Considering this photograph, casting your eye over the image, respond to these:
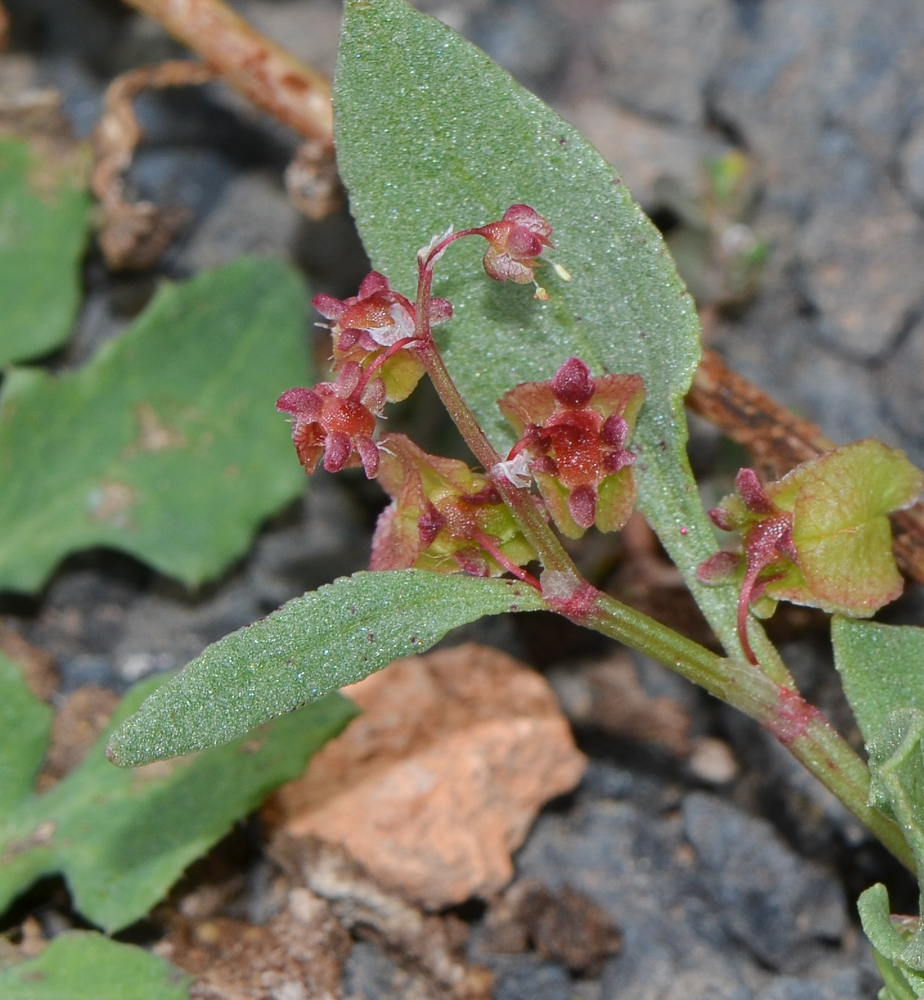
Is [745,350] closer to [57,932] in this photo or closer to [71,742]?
[71,742]

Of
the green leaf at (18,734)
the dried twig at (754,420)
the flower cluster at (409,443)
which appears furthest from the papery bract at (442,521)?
the green leaf at (18,734)

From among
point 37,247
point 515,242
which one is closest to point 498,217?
point 515,242

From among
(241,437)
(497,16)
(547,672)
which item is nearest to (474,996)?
(547,672)

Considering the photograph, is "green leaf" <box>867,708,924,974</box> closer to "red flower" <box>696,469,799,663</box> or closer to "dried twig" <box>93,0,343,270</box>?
"red flower" <box>696,469,799,663</box>

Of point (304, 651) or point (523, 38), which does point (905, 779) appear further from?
point (523, 38)

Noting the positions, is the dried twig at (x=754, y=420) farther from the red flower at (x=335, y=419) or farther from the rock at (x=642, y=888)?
the red flower at (x=335, y=419)
